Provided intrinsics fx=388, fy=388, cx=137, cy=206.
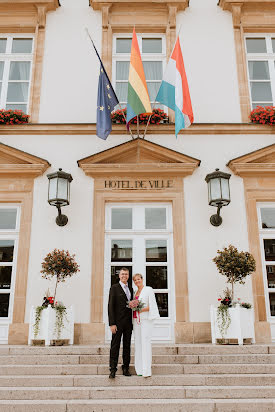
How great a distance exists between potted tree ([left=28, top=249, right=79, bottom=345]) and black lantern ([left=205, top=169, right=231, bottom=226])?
103 inches

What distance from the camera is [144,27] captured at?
8539 mm

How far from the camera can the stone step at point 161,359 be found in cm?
511

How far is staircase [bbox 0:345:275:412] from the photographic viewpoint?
4.02 m

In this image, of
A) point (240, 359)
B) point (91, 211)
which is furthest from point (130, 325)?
point (91, 211)

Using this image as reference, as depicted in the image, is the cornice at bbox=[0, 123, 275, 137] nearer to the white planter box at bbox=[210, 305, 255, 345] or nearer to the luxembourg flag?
the luxembourg flag

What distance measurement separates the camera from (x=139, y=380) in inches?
179

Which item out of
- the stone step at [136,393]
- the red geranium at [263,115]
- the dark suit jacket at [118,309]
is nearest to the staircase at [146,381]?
the stone step at [136,393]

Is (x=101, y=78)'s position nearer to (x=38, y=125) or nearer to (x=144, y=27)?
(x=38, y=125)

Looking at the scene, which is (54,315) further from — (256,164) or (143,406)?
(256,164)

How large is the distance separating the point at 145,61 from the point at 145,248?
4.15 meters

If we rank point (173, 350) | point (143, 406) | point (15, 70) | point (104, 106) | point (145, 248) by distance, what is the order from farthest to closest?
point (15, 70), point (145, 248), point (104, 106), point (173, 350), point (143, 406)

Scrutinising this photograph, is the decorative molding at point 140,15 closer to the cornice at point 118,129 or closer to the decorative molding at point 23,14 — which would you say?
the decorative molding at point 23,14

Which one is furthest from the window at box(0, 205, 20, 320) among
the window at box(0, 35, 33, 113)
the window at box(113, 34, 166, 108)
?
the window at box(113, 34, 166, 108)

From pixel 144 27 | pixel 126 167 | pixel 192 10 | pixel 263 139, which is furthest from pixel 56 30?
pixel 263 139
